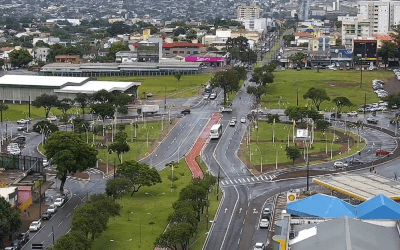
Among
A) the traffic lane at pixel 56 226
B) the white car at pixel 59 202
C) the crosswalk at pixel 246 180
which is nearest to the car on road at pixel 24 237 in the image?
the traffic lane at pixel 56 226

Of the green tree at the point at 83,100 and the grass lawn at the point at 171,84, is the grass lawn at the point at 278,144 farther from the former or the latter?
the grass lawn at the point at 171,84

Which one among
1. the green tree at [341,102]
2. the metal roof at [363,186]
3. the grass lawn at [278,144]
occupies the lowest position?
the grass lawn at [278,144]

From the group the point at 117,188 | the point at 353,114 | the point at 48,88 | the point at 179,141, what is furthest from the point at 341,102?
the point at 117,188

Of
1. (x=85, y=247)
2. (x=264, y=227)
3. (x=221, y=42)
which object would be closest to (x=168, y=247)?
(x=85, y=247)

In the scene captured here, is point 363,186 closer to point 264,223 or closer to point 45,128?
point 264,223

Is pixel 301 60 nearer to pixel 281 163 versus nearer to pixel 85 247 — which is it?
pixel 281 163

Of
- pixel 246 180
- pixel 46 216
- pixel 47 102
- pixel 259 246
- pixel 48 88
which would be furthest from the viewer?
pixel 48 88

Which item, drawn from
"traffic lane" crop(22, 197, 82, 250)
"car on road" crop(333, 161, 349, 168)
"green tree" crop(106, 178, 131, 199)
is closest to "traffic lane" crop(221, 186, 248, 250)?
"green tree" crop(106, 178, 131, 199)
